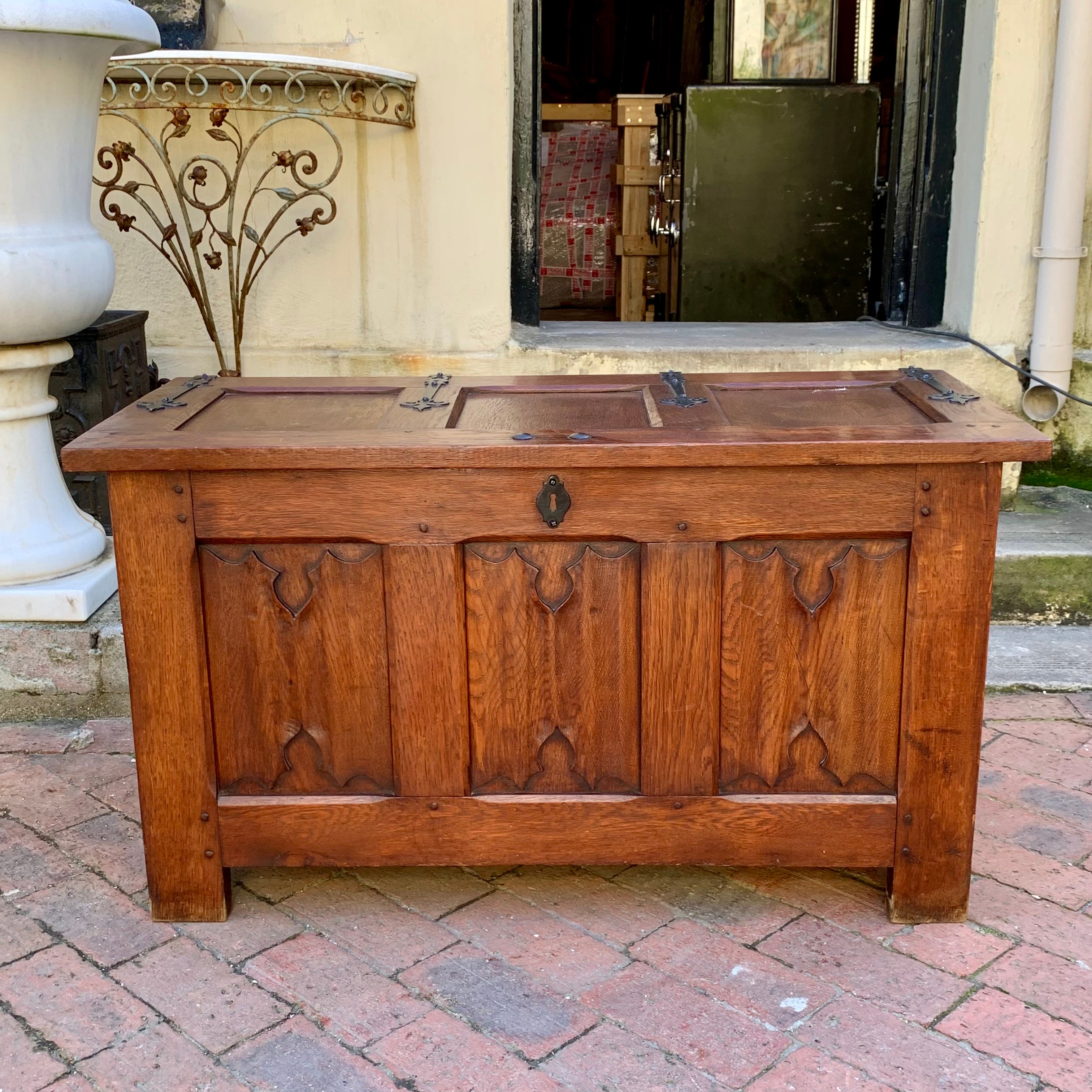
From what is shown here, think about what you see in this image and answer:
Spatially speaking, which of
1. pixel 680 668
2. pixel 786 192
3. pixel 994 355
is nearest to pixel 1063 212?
pixel 994 355

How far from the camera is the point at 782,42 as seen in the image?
606cm

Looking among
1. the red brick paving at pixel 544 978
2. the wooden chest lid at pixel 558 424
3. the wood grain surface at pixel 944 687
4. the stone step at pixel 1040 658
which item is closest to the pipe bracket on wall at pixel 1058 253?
the stone step at pixel 1040 658

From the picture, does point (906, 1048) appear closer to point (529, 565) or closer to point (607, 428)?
point (529, 565)

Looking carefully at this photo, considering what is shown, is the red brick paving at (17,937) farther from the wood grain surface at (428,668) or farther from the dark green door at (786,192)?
the dark green door at (786,192)

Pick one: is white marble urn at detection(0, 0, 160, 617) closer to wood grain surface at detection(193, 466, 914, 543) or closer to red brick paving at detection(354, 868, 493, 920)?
wood grain surface at detection(193, 466, 914, 543)

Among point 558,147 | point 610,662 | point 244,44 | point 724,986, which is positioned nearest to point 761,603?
point 610,662

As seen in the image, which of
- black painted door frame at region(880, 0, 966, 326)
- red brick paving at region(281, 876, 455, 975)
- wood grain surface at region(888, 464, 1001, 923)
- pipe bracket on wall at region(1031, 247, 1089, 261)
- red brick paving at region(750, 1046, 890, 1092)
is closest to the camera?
red brick paving at region(750, 1046, 890, 1092)

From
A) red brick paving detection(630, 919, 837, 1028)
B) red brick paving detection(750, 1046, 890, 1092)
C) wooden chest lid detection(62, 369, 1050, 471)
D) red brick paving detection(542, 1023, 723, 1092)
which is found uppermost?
wooden chest lid detection(62, 369, 1050, 471)

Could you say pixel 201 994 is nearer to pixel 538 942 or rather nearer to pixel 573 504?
pixel 538 942

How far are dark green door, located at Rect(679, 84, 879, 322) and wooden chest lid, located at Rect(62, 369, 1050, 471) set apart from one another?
3.28 metres

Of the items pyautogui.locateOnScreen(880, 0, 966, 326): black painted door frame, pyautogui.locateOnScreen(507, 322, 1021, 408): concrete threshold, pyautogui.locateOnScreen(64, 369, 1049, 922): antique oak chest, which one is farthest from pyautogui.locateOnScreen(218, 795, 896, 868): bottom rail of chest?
pyautogui.locateOnScreen(880, 0, 966, 326): black painted door frame

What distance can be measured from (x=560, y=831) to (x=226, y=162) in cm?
252

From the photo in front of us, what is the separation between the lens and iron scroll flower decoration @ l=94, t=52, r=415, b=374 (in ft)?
11.4

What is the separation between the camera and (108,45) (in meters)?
2.92
